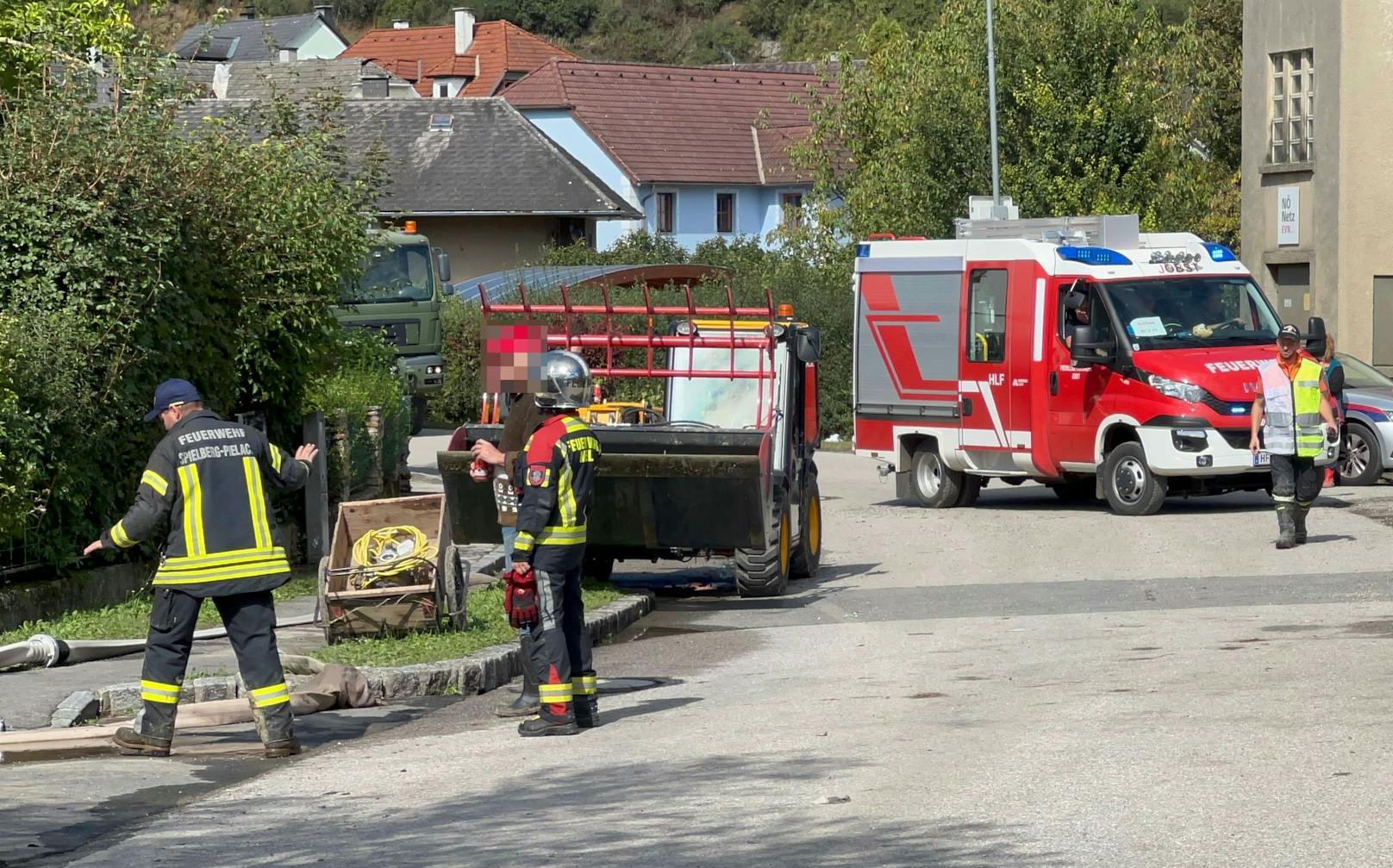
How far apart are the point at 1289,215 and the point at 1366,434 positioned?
11.5 metres

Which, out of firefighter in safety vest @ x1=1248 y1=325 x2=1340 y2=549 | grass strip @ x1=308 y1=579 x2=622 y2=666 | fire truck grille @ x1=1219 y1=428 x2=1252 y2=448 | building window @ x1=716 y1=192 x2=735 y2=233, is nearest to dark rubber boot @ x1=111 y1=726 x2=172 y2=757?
grass strip @ x1=308 y1=579 x2=622 y2=666

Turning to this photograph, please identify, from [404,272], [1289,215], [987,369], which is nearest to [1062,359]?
[987,369]

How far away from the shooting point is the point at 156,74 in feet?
49.4

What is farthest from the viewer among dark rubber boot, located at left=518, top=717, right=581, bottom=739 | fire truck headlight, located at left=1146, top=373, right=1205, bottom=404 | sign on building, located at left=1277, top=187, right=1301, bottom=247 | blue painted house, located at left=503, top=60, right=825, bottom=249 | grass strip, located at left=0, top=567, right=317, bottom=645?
blue painted house, located at left=503, top=60, right=825, bottom=249

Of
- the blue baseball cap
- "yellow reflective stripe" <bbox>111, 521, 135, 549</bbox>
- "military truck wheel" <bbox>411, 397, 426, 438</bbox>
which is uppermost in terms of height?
the blue baseball cap

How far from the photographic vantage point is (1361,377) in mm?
22703

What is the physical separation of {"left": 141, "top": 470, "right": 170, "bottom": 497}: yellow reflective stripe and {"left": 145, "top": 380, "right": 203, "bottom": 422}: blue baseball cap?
0.95 ft

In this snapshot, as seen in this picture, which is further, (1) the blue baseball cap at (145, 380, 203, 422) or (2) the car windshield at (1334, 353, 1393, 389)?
(2) the car windshield at (1334, 353, 1393, 389)

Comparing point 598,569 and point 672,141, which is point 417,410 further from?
point 672,141

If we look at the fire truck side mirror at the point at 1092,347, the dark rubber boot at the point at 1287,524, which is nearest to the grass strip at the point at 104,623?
the dark rubber boot at the point at 1287,524

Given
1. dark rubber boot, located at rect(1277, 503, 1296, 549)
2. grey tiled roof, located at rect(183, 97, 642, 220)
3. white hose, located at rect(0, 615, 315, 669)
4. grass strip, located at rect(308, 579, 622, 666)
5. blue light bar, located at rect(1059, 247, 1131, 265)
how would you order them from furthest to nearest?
grey tiled roof, located at rect(183, 97, 642, 220)
blue light bar, located at rect(1059, 247, 1131, 265)
dark rubber boot, located at rect(1277, 503, 1296, 549)
grass strip, located at rect(308, 579, 622, 666)
white hose, located at rect(0, 615, 315, 669)

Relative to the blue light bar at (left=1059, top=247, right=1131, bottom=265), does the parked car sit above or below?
below

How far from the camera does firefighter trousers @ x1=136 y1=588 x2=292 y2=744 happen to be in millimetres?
8703

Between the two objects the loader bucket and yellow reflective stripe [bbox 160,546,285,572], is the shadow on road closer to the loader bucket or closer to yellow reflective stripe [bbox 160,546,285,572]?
yellow reflective stripe [bbox 160,546,285,572]
